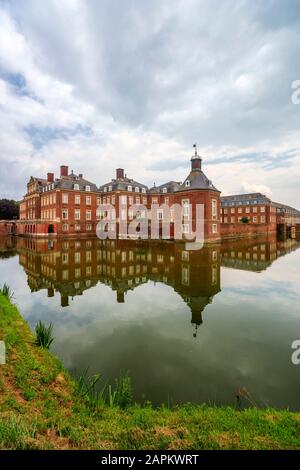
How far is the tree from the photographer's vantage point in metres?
66.3

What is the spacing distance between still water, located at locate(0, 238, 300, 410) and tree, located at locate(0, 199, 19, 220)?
61172mm

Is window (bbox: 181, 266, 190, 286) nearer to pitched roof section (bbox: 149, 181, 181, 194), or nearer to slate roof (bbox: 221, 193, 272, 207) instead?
pitched roof section (bbox: 149, 181, 181, 194)

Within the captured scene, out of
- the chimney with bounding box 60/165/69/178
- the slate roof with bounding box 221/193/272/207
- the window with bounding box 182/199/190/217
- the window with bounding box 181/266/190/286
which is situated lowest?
the window with bounding box 181/266/190/286

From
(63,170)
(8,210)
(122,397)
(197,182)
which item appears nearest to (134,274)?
(122,397)

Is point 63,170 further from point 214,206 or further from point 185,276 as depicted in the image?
point 185,276

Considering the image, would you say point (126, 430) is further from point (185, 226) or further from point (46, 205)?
point (46, 205)

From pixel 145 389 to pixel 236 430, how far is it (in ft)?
5.88

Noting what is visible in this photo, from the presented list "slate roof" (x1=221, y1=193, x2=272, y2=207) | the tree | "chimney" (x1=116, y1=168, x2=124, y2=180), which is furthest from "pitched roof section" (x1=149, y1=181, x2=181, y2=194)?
the tree

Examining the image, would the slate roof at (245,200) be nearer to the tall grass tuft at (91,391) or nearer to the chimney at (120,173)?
the chimney at (120,173)

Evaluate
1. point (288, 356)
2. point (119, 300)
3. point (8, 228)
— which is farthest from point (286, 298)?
point (8, 228)

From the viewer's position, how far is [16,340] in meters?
5.59

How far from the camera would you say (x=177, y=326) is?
713 centimetres

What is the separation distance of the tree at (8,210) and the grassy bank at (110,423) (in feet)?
234

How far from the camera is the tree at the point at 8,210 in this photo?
66.3 m
